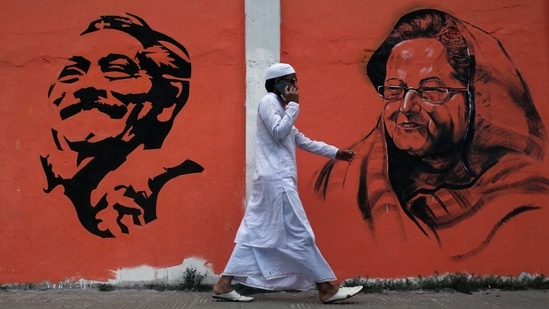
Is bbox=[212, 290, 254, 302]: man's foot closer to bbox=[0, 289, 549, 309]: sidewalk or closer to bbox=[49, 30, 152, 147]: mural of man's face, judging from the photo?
bbox=[0, 289, 549, 309]: sidewalk

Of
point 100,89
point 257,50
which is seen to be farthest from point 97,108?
point 257,50

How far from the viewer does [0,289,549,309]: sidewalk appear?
4418 millimetres

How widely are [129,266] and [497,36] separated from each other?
3.49m

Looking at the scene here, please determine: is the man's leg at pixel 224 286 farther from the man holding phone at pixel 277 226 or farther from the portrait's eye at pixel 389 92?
the portrait's eye at pixel 389 92

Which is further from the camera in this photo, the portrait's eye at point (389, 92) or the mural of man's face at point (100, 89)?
the portrait's eye at point (389, 92)

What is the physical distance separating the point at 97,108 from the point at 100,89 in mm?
154

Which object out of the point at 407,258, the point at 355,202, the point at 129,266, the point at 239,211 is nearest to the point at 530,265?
the point at 407,258

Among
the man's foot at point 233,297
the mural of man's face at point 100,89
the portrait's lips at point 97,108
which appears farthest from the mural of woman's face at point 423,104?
the portrait's lips at point 97,108

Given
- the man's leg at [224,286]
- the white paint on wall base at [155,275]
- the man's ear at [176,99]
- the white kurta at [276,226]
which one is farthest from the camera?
the man's ear at [176,99]

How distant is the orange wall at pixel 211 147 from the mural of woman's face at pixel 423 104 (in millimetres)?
192

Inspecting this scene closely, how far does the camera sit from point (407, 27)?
518 cm

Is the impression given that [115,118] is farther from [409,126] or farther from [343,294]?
[409,126]

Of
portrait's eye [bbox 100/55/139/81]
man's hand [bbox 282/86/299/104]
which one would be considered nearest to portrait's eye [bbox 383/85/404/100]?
man's hand [bbox 282/86/299/104]

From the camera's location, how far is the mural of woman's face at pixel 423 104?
5.11m
